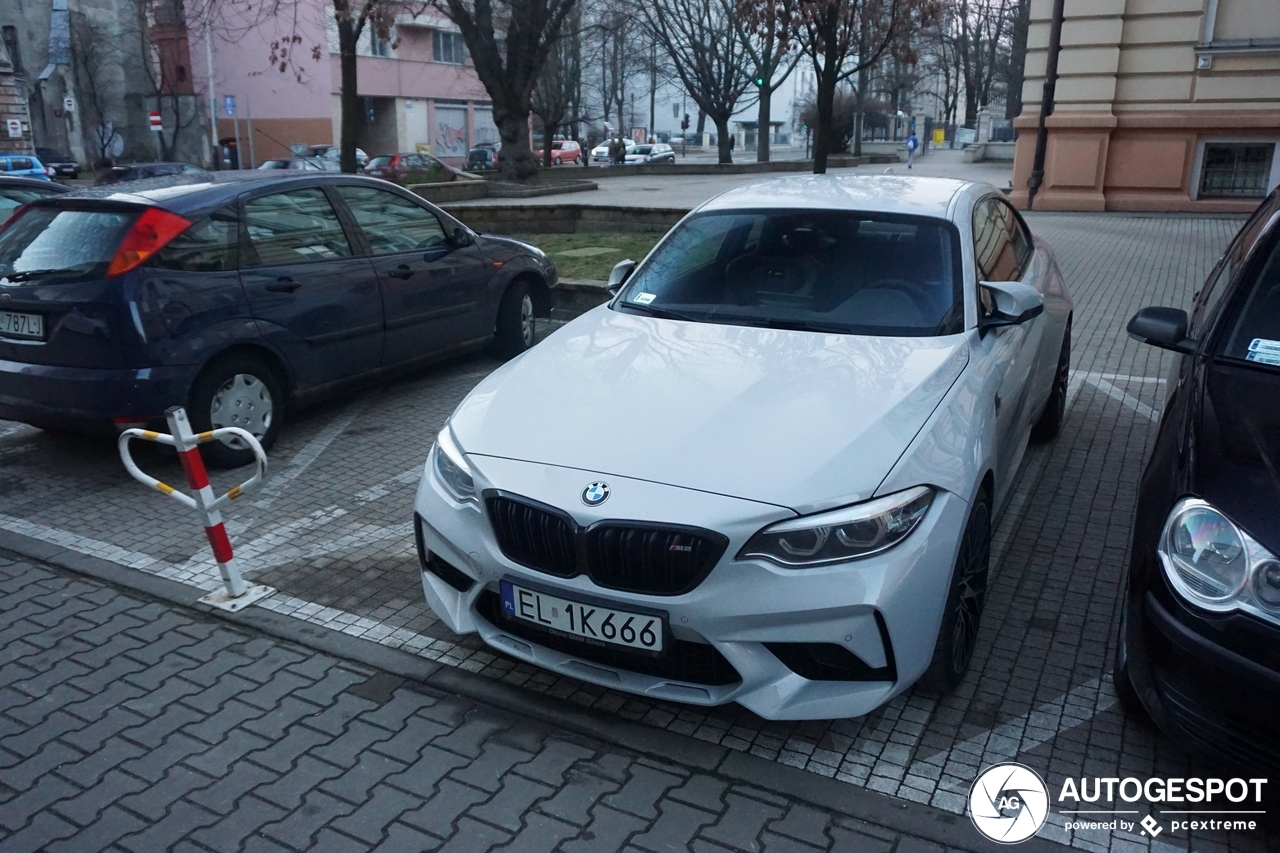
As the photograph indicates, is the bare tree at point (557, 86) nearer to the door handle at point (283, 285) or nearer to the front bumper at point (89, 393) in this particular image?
the door handle at point (283, 285)

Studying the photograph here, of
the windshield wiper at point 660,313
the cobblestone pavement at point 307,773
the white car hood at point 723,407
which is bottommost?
the cobblestone pavement at point 307,773

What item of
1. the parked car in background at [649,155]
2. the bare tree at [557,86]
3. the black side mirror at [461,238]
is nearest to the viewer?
the black side mirror at [461,238]

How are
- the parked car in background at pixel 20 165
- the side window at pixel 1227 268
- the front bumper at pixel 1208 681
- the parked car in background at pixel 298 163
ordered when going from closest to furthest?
the front bumper at pixel 1208 681 → the side window at pixel 1227 268 → the parked car in background at pixel 20 165 → the parked car in background at pixel 298 163

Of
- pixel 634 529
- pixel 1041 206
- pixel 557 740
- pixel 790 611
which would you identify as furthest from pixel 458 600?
pixel 1041 206

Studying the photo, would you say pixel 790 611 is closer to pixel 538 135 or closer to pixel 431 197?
pixel 431 197

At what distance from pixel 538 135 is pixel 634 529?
68.3 meters

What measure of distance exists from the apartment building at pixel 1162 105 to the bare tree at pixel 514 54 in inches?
402

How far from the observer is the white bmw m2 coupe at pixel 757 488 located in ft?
9.81

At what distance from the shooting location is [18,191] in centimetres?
839

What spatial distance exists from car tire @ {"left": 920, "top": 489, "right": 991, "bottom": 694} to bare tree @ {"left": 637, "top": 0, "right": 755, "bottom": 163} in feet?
129

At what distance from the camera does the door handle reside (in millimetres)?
5934

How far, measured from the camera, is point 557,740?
3328mm

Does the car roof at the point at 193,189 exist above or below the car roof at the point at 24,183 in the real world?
above

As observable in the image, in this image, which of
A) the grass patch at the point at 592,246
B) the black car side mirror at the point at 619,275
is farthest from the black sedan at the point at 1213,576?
the grass patch at the point at 592,246
